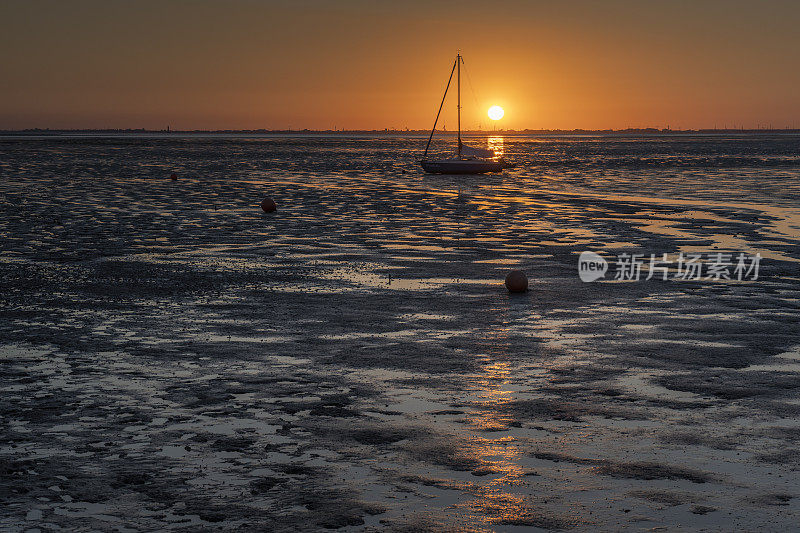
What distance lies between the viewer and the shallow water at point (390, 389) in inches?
297

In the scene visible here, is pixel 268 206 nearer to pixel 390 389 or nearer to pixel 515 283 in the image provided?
pixel 515 283

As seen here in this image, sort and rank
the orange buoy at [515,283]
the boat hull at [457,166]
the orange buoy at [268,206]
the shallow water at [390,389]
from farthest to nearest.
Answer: the boat hull at [457,166]
the orange buoy at [268,206]
the orange buoy at [515,283]
the shallow water at [390,389]

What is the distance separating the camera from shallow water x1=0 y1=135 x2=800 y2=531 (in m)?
7.54

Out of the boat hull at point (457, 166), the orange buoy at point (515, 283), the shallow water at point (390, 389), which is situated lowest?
the shallow water at point (390, 389)

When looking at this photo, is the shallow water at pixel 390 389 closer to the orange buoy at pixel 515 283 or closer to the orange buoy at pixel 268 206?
the orange buoy at pixel 515 283

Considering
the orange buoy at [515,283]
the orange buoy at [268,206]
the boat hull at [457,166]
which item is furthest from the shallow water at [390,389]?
the boat hull at [457,166]

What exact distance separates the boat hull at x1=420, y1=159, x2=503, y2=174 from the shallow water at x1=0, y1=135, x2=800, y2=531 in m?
49.4

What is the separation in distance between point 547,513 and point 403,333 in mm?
7218

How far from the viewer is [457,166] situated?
2970 inches

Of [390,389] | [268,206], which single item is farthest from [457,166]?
[390,389]

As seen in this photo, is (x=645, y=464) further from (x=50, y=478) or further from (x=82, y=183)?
(x=82, y=183)

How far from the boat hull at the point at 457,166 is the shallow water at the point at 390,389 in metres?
49.4

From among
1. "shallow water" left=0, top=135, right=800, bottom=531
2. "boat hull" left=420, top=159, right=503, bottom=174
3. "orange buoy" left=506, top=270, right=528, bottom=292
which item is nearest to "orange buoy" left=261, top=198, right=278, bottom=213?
"shallow water" left=0, top=135, right=800, bottom=531

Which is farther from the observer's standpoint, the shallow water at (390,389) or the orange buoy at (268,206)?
the orange buoy at (268,206)
